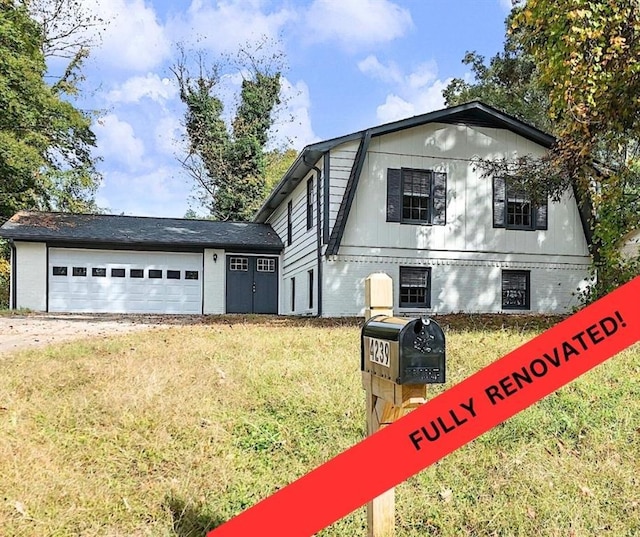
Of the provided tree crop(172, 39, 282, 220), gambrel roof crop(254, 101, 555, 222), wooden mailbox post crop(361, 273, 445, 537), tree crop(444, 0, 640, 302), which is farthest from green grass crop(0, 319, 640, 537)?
tree crop(172, 39, 282, 220)

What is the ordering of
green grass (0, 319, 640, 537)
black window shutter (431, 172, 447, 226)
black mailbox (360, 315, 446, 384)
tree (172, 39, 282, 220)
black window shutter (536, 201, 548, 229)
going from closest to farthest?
black mailbox (360, 315, 446, 384)
green grass (0, 319, 640, 537)
black window shutter (431, 172, 447, 226)
black window shutter (536, 201, 548, 229)
tree (172, 39, 282, 220)

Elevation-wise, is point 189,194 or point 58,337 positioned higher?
point 189,194

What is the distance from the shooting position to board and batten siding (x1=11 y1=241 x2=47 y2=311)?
59.5 feet

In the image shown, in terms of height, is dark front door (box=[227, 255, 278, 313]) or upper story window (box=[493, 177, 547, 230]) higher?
upper story window (box=[493, 177, 547, 230])

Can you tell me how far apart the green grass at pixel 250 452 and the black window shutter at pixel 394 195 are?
29.0 ft

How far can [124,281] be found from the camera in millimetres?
Answer: 18953

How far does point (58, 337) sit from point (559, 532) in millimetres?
8063

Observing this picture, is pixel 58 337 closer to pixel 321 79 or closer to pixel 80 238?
pixel 80 238

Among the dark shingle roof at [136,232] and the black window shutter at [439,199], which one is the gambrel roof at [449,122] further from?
the dark shingle roof at [136,232]

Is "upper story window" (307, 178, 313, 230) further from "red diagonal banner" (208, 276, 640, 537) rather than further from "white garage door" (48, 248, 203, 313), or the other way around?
"red diagonal banner" (208, 276, 640, 537)

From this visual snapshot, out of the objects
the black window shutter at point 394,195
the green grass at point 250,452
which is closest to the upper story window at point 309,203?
the black window shutter at point 394,195

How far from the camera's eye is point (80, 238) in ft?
60.0

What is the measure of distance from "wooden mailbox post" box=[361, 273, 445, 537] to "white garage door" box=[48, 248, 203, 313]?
17.6 m

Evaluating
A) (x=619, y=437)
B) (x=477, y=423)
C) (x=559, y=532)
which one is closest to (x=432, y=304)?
(x=619, y=437)
